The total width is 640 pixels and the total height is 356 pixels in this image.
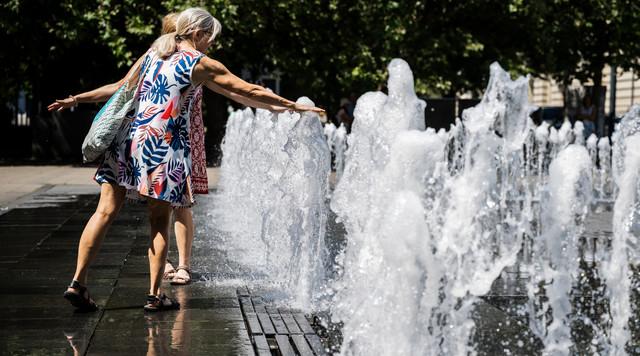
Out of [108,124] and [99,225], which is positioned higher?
[108,124]

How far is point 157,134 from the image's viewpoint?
19.5ft

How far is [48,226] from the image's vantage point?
11.1 meters

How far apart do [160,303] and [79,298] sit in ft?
1.44

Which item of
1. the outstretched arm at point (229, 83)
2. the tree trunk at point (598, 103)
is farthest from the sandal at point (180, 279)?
the tree trunk at point (598, 103)

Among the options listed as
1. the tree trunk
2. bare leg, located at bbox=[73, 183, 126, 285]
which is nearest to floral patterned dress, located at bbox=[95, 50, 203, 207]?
bare leg, located at bbox=[73, 183, 126, 285]

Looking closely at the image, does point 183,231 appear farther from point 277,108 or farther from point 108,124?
point 277,108

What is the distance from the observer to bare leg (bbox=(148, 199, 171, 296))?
6.04 meters

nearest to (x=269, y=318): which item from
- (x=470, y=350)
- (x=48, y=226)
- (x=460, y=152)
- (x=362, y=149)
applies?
(x=470, y=350)

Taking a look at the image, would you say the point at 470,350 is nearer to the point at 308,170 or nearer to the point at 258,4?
the point at 308,170

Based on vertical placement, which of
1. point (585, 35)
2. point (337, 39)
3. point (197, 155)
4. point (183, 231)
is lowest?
point (183, 231)

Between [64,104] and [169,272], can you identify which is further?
[169,272]

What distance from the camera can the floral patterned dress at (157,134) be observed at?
595 cm

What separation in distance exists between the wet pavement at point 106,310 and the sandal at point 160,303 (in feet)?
0.19

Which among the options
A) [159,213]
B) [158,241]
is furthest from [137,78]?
[158,241]
